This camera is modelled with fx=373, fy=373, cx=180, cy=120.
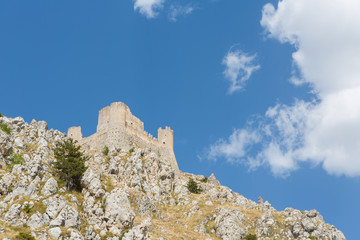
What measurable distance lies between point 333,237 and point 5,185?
2002 inches

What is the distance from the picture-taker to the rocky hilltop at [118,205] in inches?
1559

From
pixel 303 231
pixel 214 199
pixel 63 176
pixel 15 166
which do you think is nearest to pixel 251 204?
pixel 214 199

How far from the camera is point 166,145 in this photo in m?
101

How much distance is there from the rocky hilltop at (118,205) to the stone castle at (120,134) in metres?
5.10

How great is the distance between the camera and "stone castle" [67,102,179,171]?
88.3 m

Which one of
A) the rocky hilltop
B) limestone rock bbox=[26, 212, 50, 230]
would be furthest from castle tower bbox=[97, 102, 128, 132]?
limestone rock bbox=[26, 212, 50, 230]

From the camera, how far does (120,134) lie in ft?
291

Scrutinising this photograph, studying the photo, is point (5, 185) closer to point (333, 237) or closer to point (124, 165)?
point (124, 165)

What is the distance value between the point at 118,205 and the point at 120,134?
44.5 m

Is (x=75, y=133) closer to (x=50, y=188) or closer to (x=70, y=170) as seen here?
(x=70, y=170)

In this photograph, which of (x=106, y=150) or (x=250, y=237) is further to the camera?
(x=106, y=150)

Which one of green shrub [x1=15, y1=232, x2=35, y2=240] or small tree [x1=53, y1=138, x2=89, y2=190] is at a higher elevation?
small tree [x1=53, y1=138, x2=89, y2=190]

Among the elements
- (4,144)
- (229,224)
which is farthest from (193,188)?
(4,144)

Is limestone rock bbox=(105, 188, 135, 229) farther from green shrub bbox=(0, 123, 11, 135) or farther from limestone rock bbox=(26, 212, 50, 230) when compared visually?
green shrub bbox=(0, 123, 11, 135)
